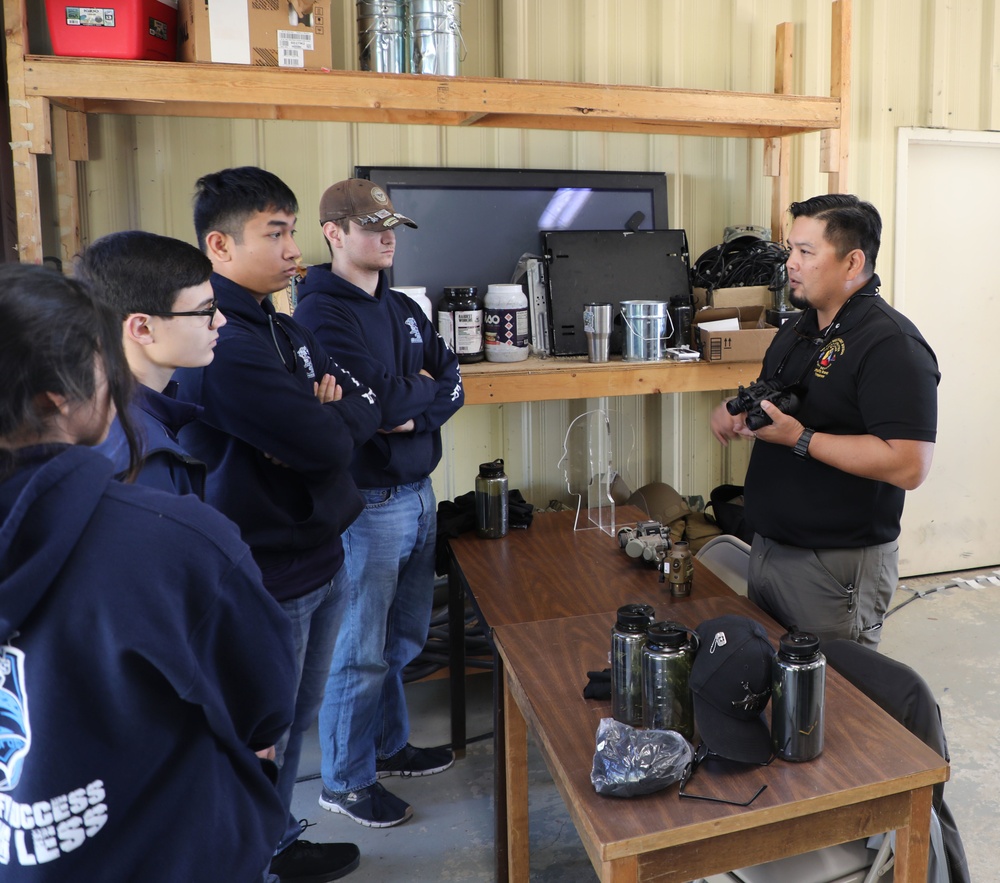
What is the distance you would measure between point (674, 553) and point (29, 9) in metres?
2.60

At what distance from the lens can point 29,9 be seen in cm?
283

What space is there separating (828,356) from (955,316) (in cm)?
240

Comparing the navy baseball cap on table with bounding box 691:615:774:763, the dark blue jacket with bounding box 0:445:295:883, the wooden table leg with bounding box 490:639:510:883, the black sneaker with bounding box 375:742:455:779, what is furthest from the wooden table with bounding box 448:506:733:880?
the dark blue jacket with bounding box 0:445:295:883

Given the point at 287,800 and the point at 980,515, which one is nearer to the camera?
the point at 287,800

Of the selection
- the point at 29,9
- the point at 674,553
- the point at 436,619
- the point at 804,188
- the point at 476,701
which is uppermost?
the point at 29,9

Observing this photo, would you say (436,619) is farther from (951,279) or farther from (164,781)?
(951,279)

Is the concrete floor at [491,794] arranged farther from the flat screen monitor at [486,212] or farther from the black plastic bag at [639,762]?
the flat screen monitor at [486,212]

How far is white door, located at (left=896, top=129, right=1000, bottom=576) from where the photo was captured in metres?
3.94

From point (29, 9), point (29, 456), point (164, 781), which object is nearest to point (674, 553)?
point (164, 781)

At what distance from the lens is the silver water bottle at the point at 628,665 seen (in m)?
1.46

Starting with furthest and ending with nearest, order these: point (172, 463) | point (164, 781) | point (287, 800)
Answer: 1. point (287, 800)
2. point (172, 463)
3. point (164, 781)

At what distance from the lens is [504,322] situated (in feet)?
9.84

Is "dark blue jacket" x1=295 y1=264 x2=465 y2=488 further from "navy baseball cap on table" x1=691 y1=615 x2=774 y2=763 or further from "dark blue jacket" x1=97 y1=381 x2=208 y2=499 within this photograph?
"navy baseball cap on table" x1=691 y1=615 x2=774 y2=763

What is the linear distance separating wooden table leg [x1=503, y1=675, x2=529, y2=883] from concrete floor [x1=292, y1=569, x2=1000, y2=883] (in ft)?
1.23
